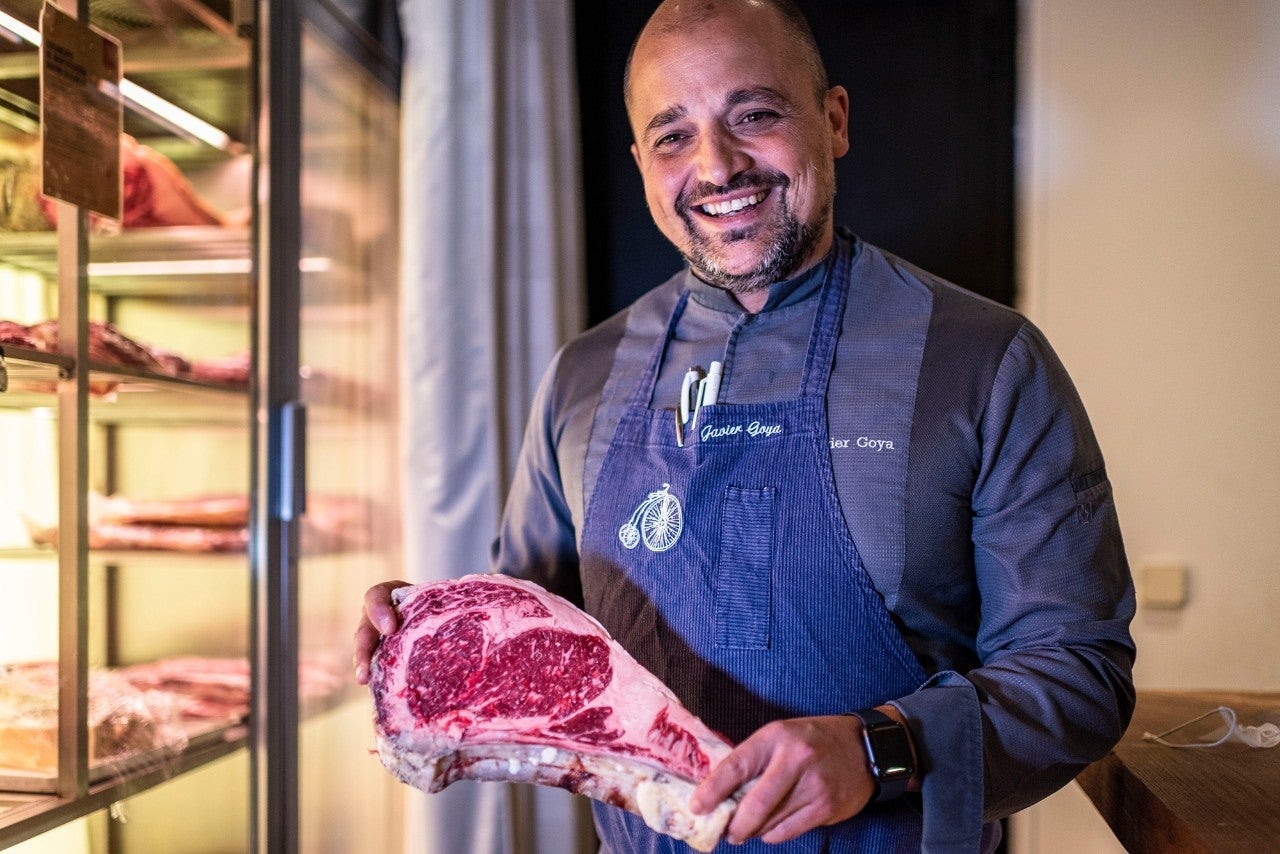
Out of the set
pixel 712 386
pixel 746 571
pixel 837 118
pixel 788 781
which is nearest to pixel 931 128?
pixel 837 118

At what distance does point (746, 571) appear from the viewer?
4.50 feet

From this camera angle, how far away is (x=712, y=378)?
151 centimetres

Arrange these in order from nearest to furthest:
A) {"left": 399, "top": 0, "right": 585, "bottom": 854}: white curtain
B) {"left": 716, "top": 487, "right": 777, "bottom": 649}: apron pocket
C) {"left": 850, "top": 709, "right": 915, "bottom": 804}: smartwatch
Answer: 1. {"left": 850, "top": 709, "right": 915, "bottom": 804}: smartwatch
2. {"left": 716, "top": 487, "right": 777, "bottom": 649}: apron pocket
3. {"left": 399, "top": 0, "right": 585, "bottom": 854}: white curtain

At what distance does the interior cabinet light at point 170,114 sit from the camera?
6.19 ft

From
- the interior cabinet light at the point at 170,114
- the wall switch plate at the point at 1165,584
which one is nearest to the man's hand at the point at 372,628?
the interior cabinet light at the point at 170,114

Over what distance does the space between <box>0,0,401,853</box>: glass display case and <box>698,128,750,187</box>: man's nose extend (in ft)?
3.34

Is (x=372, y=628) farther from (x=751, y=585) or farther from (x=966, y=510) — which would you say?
(x=966, y=510)

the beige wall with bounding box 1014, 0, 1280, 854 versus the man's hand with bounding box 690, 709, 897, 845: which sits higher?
the beige wall with bounding box 1014, 0, 1280, 854

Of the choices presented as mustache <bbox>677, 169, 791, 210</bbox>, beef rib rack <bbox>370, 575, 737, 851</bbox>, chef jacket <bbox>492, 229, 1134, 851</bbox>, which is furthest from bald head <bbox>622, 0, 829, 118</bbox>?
beef rib rack <bbox>370, 575, 737, 851</bbox>

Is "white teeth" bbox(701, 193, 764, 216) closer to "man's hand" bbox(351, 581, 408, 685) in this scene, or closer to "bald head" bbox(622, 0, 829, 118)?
"bald head" bbox(622, 0, 829, 118)

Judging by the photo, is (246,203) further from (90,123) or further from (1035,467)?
(1035,467)

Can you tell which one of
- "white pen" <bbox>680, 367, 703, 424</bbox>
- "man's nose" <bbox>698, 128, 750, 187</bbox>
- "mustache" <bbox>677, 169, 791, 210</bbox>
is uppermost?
"man's nose" <bbox>698, 128, 750, 187</bbox>

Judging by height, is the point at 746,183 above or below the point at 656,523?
above

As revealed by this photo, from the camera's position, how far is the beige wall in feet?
7.48
